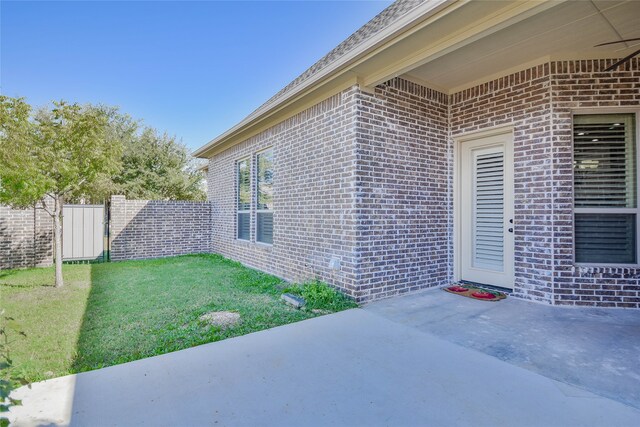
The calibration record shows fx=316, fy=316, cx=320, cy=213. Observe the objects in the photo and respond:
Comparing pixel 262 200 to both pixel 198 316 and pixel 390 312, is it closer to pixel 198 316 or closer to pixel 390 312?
pixel 198 316

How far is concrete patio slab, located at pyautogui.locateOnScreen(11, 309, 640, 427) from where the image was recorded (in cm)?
190

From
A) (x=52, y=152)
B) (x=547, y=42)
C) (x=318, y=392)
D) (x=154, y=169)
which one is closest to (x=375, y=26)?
(x=547, y=42)

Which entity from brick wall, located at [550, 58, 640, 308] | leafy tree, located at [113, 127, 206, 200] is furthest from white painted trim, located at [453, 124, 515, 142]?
leafy tree, located at [113, 127, 206, 200]

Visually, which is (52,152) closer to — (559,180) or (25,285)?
(25,285)

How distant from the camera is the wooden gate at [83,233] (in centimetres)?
805

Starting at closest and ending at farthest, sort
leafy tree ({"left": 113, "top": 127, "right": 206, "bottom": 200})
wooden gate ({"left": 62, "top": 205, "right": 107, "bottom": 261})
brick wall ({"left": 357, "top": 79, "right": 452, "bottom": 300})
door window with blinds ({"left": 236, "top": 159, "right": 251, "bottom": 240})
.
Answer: brick wall ({"left": 357, "top": 79, "right": 452, "bottom": 300})
door window with blinds ({"left": 236, "top": 159, "right": 251, "bottom": 240})
wooden gate ({"left": 62, "top": 205, "right": 107, "bottom": 261})
leafy tree ({"left": 113, "top": 127, "right": 206, "bottom": 200})

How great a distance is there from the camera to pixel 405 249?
4.68m

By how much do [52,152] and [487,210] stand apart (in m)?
7.04

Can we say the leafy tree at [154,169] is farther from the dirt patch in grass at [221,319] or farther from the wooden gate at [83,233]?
the dirt patch in grass at [221,319]

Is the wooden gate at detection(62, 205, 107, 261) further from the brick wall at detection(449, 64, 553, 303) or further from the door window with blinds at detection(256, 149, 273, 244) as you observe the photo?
the brick wall at detection(449, 64, 553, 303)

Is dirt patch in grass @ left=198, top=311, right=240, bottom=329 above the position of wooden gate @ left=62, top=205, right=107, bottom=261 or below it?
below

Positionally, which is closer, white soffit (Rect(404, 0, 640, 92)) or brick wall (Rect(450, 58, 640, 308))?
white soffit (Rect(404, 0, 640, 92))

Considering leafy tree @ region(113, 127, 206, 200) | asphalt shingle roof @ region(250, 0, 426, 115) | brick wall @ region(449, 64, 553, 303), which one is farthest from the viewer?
leafy tree @ region(113, 127, 206, 200)

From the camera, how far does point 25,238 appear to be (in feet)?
24.0
